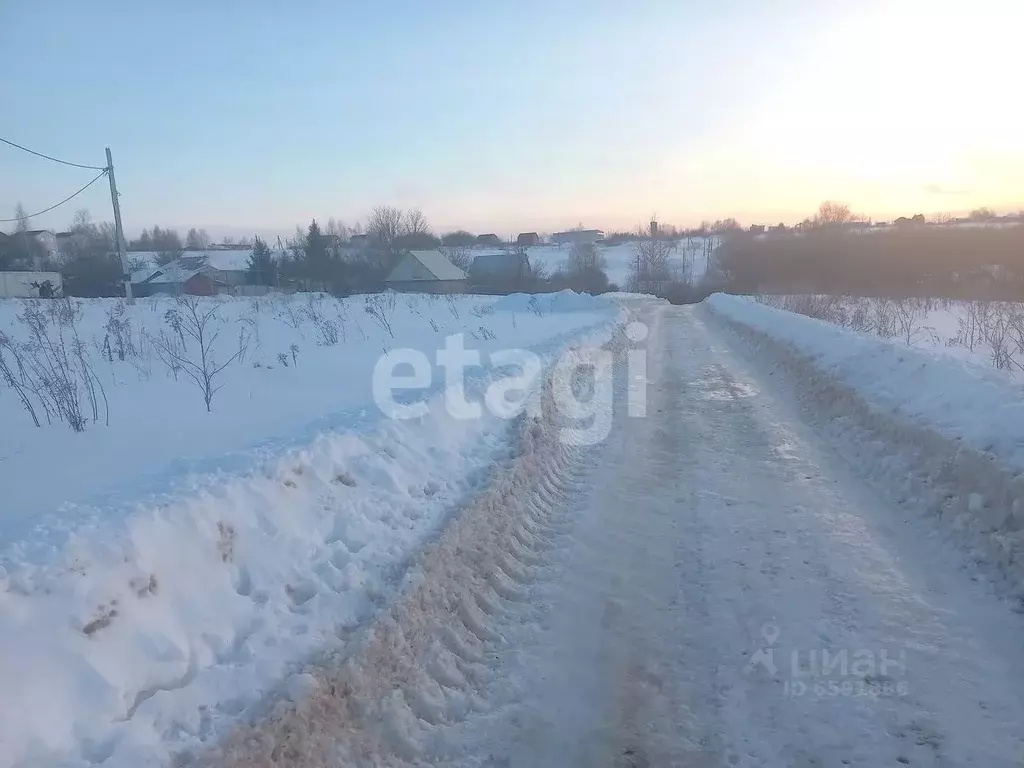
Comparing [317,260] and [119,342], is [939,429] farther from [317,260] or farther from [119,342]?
[317,260]

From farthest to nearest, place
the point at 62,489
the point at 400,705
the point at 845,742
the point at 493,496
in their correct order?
the point at 493,496, the point at 62,489, the point at 400,705, the point at 845,742

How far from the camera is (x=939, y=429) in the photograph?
21.7 feet

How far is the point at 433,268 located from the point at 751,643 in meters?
58.0

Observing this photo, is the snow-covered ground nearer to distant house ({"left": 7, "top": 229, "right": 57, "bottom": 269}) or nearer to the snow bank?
the snow bank

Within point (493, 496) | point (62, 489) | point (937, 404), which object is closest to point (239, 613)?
point (62, 489)

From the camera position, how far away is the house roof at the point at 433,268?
59562mm

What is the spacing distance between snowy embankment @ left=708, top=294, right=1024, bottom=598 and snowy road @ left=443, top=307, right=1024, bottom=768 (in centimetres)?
36

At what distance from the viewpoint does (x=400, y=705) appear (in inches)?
138

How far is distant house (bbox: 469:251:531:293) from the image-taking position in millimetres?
65125

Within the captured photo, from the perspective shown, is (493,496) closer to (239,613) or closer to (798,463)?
(239,613)

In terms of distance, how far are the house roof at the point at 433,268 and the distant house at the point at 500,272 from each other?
2.70 metres

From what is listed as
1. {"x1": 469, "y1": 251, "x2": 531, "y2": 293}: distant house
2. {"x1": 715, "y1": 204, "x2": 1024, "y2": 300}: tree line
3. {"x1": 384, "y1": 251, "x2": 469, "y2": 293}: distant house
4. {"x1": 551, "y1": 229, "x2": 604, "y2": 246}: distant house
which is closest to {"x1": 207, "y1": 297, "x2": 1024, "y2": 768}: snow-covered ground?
{"x1": 715, "y1": 204, "x2": 1024, "y2": 300}: tree line

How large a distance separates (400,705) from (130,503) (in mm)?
1976

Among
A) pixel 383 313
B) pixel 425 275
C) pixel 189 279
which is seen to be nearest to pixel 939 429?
pixel 383 313
